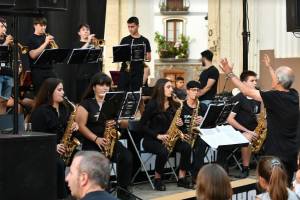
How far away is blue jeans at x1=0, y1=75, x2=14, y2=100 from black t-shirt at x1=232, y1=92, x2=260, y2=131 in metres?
3.37

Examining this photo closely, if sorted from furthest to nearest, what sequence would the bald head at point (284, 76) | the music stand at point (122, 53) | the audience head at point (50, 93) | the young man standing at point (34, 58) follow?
the music stand at point (122, 53) < the young man standing at point (34, 58) < the audience head at point (50, 93) < the bald head at point (284, 76)

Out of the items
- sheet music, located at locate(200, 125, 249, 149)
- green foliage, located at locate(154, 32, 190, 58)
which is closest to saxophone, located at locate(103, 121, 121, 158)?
sheet music, located at locate(200, 125, 249, 149)

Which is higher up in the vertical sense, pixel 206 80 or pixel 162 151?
pixel 206 80

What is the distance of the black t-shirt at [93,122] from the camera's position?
8.83 metres

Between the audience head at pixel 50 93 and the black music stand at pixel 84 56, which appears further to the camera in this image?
the black music stand at pixel 84 56

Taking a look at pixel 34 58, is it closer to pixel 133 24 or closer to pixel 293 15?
pixel 133 24

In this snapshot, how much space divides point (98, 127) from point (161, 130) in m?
1.12

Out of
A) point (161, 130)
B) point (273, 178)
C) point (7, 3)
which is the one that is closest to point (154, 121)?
point (161, 130)

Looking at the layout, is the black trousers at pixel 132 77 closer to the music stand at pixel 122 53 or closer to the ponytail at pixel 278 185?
the music stand at pixel 122 53

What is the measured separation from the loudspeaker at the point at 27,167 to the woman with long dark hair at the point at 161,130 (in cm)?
278

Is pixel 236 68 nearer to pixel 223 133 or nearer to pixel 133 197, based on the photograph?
pixel 223 133

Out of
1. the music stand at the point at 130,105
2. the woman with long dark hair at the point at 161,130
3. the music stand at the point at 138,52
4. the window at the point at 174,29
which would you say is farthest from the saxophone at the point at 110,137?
the window at the point at 174,29

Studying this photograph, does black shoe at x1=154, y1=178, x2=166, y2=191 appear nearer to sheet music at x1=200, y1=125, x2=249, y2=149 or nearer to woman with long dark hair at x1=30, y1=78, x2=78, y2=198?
sheet music at x1=200, y1=125, x2=249, y2=149

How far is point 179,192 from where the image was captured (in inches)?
368
